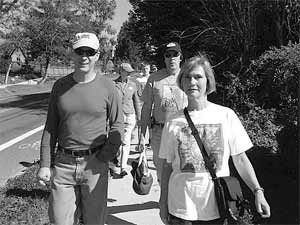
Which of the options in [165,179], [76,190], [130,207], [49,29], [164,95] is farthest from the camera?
[49,29]

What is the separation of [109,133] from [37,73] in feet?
161

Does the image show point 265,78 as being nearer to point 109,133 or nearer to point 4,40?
point 109,133

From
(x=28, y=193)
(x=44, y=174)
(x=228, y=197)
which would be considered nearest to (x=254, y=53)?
(x=28, y=193)

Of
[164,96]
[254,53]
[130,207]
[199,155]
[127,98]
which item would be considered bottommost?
[130,207]

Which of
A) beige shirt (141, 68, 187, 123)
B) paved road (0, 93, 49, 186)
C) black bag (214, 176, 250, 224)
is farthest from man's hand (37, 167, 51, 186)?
paved road (0, 93, 49, 186)

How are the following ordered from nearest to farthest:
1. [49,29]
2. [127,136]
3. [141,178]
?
[141,178], [127,136], [49,29]

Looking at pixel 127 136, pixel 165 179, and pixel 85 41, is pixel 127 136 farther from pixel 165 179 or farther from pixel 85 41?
pixel 165 179

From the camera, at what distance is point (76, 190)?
3180 millimetres

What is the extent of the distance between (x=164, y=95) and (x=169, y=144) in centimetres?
→ 172

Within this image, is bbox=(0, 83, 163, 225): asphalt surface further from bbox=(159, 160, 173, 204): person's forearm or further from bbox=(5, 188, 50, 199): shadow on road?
bbox=(159, 160, 173, 204): person's forearm

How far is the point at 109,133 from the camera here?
317 cm

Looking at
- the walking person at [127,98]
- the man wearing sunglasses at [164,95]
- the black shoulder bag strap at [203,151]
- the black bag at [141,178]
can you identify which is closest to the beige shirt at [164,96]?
the man wearing sunglasses at [164,95]

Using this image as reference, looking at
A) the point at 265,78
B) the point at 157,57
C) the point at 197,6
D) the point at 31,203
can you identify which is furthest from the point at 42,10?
the point at 31,203

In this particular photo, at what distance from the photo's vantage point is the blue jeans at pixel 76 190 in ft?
10.1
